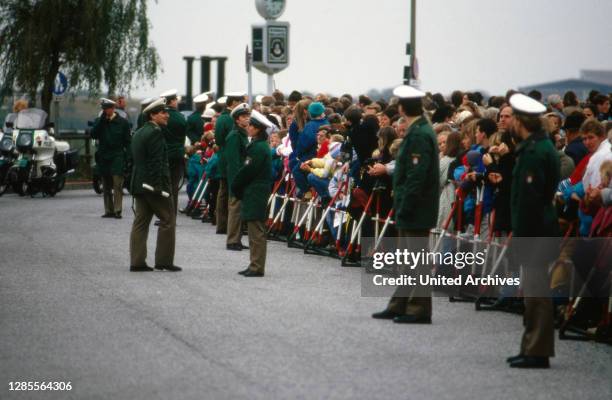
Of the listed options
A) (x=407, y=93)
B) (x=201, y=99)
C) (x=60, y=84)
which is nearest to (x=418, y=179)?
(x=407, y=93)

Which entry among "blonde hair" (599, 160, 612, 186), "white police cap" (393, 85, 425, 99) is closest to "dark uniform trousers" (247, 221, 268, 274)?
"white police cap" (393, 85, 425, 99)

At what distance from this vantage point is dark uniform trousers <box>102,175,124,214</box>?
2348 cm

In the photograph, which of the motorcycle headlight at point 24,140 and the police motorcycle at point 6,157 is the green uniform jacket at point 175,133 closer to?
the motorcycle headlight at point 24,140

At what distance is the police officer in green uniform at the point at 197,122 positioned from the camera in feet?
81.4

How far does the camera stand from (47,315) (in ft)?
41.5

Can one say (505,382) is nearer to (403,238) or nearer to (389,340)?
(389,340)

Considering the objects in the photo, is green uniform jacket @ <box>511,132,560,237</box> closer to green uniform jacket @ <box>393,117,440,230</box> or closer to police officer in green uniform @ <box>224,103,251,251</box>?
green uniform jacket @ <box>393,117,440,230</box>

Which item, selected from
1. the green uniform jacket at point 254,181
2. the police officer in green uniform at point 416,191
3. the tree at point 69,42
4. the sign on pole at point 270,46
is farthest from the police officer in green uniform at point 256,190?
the tree at point 69,42

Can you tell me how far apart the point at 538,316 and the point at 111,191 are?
14.2m

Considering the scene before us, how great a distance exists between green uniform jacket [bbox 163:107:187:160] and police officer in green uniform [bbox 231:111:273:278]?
496cm

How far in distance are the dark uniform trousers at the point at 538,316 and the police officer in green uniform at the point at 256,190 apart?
564cm

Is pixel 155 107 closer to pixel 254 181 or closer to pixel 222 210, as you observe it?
pixel 254 181

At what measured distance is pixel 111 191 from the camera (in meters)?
23.7

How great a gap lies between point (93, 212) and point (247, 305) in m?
12.1
